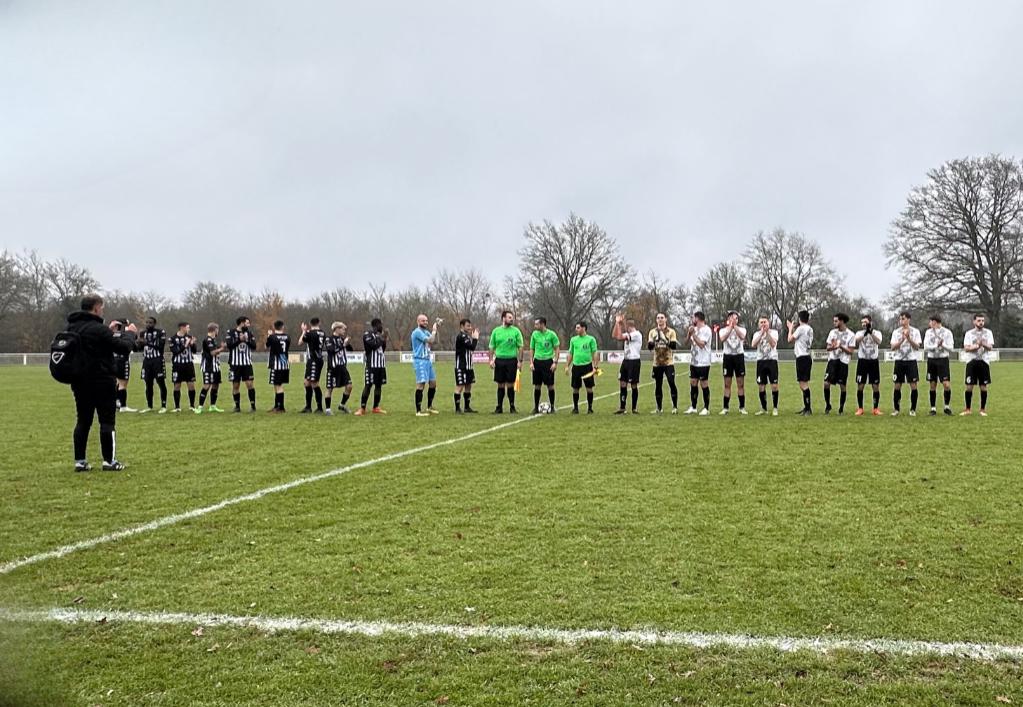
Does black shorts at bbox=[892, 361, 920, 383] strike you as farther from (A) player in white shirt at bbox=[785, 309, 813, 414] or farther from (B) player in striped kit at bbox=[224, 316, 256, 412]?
(B) player in striped kit at bbox=[224, 316, 256, 412]

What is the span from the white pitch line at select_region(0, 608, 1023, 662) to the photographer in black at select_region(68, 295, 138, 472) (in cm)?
479

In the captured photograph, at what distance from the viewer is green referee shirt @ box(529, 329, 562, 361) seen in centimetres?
1501

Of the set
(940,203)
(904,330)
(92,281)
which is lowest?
(904,330)

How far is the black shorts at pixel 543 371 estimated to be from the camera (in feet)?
49.7

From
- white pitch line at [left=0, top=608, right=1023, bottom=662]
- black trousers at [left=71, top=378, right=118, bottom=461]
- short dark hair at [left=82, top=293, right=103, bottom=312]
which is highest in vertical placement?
short dark hair at [left=82, top=293, right=103, bottom=312]

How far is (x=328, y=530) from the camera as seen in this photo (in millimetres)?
5652

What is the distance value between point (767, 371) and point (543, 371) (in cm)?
451

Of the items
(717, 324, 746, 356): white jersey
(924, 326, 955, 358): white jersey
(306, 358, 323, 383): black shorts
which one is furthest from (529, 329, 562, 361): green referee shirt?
(924, 326, 955, 358): white jersey

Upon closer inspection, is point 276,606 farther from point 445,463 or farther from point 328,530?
point 445,463

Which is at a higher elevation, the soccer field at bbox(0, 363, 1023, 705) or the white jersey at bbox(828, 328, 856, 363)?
the white jersey at bbox(828, 328, 856, 363)

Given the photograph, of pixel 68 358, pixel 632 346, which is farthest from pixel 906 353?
pixel 68 358

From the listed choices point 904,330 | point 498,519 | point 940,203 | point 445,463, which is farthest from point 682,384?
point 940,203

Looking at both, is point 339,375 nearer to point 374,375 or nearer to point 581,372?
point 374,375

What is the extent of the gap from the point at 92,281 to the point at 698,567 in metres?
68.0
